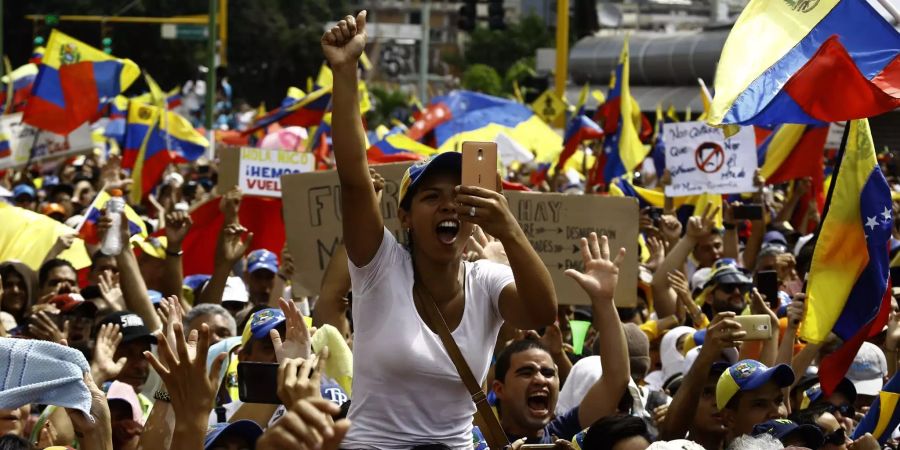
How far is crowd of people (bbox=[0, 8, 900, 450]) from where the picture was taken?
13.2ft

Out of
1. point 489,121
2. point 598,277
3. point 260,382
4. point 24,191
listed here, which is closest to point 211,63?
point 489,121

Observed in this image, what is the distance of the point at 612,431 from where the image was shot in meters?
5.07

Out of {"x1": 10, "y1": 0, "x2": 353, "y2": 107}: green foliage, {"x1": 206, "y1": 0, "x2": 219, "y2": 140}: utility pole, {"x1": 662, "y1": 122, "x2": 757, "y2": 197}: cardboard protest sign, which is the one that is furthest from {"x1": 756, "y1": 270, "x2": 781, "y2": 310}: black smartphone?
{"x1": 10, "y1": 0, "x2": 353, "y2": 107}: green foliage

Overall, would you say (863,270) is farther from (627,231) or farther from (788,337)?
(627,231)

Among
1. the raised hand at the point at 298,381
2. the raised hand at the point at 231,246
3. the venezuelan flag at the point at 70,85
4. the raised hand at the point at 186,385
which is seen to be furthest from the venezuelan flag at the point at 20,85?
the raised hand at the point at 298,381

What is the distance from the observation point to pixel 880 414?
6250 millimetres

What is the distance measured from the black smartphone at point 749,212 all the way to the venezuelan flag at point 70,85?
770cm

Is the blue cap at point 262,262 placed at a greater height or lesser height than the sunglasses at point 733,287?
lesser

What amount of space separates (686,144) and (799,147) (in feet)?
3.03

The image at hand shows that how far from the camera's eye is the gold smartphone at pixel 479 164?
3949 mm

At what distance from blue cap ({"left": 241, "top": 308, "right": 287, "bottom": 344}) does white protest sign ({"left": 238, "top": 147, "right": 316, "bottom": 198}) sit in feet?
16.1

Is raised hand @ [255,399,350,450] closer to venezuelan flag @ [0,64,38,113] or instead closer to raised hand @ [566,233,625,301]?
raised hand @ [566,233,625,301]

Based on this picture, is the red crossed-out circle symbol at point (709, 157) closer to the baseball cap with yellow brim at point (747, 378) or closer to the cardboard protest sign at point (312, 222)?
the cardboard protest sign at point (312, 222)

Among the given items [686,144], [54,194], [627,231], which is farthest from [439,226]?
[54,194]
